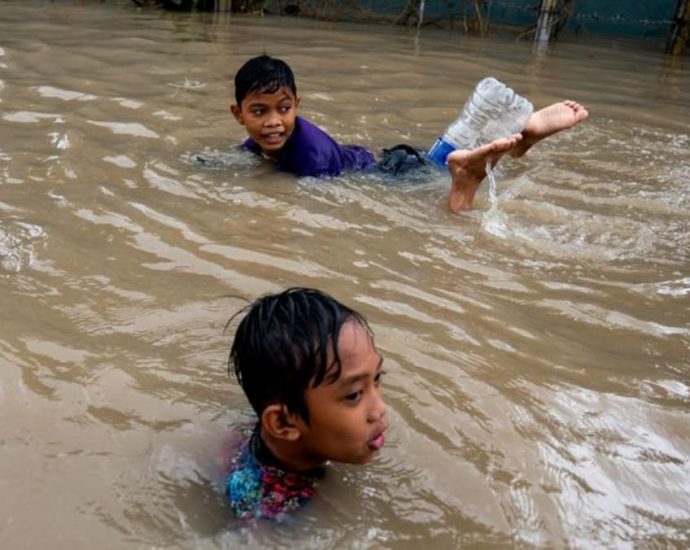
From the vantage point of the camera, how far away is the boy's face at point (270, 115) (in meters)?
3.78

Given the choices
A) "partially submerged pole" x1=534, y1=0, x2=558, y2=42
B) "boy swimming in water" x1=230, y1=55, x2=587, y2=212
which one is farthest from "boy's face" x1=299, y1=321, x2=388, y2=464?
"partially submerged pole" x1=534, y1=0, x2=558, y2=42

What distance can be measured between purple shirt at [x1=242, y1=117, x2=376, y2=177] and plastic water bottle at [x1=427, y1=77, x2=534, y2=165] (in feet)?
1.55

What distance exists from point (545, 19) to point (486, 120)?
4.81 metres

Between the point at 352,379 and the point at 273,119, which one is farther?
the point at 273,119

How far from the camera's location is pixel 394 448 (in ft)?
6.49

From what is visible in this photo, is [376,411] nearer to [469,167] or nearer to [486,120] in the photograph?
[469,167]

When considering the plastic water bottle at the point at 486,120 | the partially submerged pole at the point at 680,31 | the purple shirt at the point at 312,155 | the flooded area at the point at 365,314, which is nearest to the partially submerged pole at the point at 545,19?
the partially submerged pole at the point at 680,31

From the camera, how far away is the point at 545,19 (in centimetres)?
869

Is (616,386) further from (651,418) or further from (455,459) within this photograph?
(455,459)

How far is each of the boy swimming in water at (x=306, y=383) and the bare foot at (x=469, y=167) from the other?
1.84 meters

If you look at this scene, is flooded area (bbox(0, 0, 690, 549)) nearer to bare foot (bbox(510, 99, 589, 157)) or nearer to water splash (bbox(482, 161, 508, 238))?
water splash (bbox(482, 161, 508, 238))

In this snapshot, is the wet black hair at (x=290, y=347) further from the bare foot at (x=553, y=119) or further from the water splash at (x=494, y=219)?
the bare foot at (x=553, y=119)

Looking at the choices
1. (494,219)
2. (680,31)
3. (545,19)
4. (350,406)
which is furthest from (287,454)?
(680,31)

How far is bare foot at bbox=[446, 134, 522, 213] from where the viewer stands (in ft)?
11.1
